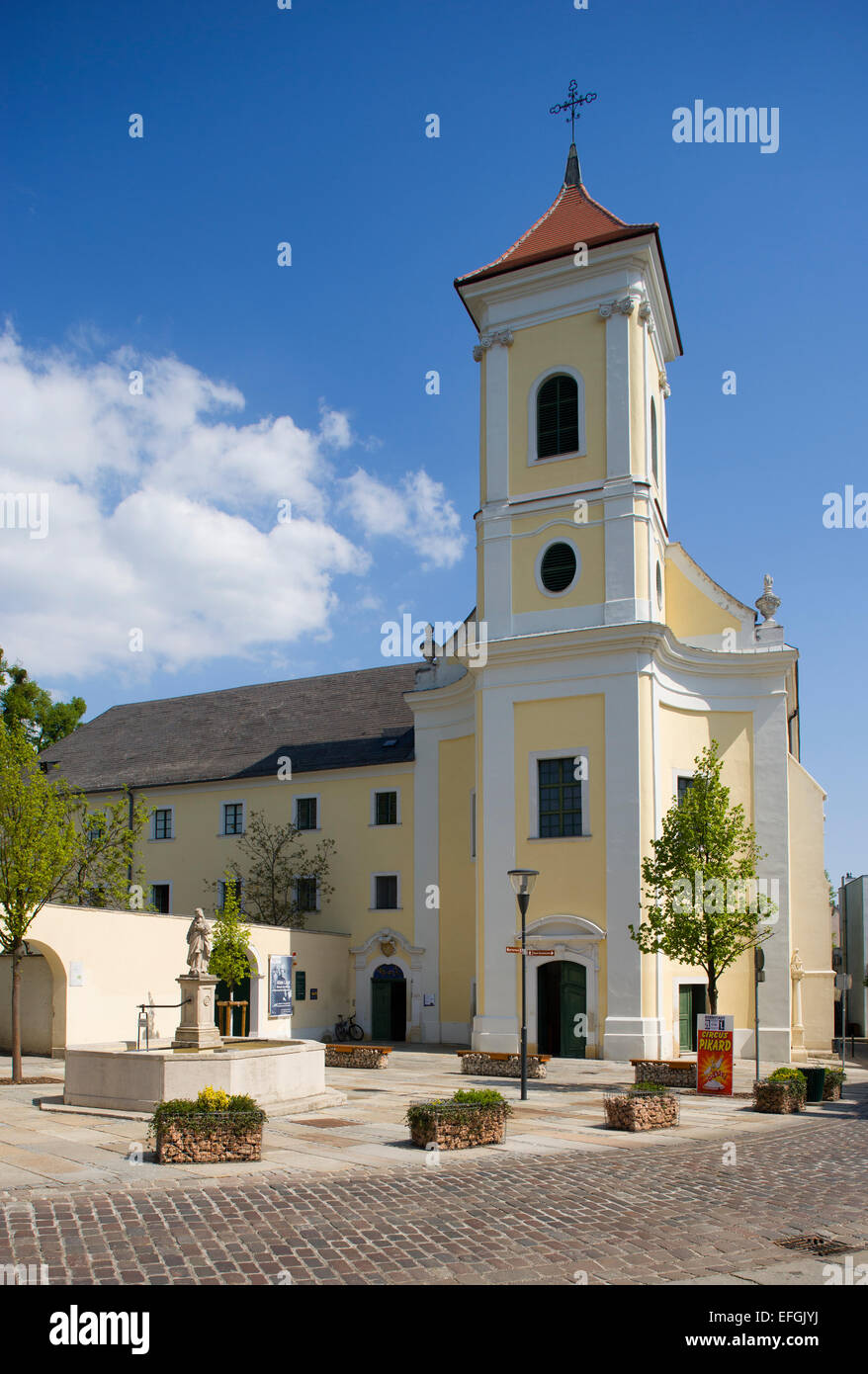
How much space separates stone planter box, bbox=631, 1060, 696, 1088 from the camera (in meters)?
24.2

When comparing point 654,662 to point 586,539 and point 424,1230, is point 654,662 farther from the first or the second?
point 424,1230

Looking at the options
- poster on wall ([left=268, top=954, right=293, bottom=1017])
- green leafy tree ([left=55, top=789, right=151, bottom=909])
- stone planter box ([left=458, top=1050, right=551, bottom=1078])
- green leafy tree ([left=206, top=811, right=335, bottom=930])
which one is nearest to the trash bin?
stone planter box ([left=458, top=1050, right=551, bottom=1078])

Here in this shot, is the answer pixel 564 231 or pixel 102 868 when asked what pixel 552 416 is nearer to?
pixel 564 231

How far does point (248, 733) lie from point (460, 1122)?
31.7 metres

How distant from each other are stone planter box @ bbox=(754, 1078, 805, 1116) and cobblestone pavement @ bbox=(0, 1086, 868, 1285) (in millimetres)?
6335

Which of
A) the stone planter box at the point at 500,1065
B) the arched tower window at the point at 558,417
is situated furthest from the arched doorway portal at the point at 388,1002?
the arched tower window at the point at 558,417

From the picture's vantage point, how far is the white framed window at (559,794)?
3145 centimetres

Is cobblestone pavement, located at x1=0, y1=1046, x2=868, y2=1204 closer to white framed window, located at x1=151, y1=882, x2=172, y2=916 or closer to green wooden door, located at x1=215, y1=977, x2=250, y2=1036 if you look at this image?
green wooden door, located at x1=215, y1=977, x2=250, y2=1036

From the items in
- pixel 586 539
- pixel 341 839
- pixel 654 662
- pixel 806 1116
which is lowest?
pixel 806 1116

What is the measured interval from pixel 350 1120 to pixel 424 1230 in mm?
7551

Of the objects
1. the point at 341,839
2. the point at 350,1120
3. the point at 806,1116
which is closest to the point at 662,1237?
the point at 350,1120

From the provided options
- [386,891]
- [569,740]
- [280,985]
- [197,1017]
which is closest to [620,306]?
[569,740]

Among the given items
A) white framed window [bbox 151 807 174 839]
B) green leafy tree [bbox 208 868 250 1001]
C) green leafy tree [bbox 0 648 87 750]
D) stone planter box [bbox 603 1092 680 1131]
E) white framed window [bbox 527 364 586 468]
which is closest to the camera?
stone planter box [bbox 603 1092 680 1131]
